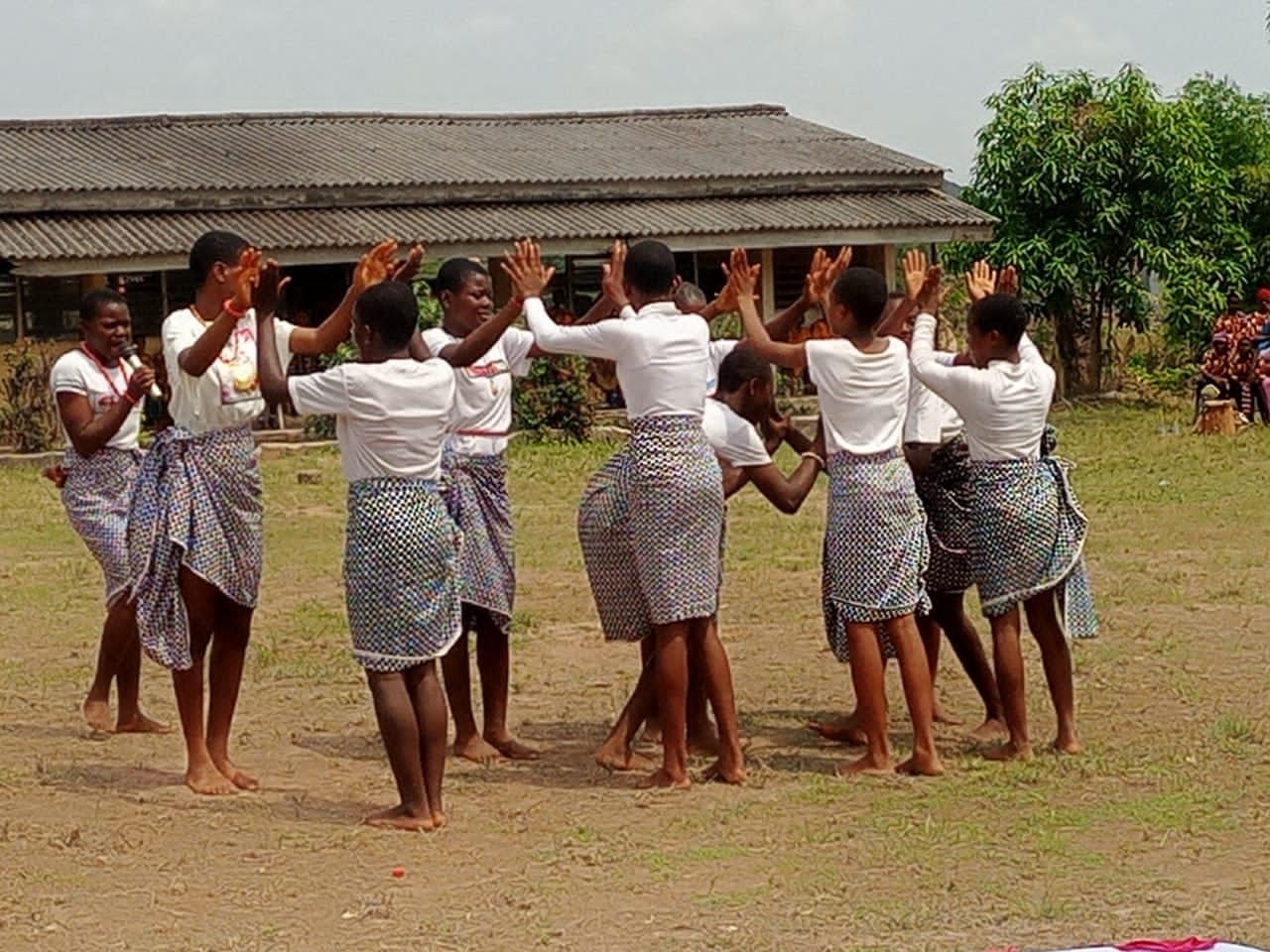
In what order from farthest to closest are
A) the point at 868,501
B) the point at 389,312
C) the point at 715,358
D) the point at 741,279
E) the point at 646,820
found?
1. the point at 715,358
2. the point at 741,279
3. the point at 868,501
4. the point at 646,820
5. the point at 389,312

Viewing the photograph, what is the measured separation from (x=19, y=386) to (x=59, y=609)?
10224 mm

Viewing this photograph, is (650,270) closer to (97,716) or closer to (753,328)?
Result: (753,328)

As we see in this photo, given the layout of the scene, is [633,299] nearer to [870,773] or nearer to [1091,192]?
[870,773]

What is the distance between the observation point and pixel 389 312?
19.7ft

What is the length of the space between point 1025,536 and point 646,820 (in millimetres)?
1618

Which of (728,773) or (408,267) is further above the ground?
(408,267)

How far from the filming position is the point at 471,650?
890 cm

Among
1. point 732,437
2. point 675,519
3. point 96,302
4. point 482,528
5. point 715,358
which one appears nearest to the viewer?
point 675,519

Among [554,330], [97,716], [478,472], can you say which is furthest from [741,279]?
[97,716]

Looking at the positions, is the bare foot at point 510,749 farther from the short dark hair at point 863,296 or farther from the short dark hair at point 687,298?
the short dark hair at point 863,296

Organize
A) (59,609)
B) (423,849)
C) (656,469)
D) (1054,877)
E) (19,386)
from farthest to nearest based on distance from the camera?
(19,386) < (59,609) < (656,469) < (423,849) < (1054,877)

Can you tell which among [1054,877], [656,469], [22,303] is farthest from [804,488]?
[22,303]

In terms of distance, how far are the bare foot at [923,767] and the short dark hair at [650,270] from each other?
1729 mm

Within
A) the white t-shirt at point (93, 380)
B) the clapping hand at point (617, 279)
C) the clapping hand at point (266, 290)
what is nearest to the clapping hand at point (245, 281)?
the clapping hand at point (266, 290)
